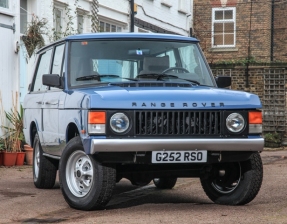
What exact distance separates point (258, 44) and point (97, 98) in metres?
30.2

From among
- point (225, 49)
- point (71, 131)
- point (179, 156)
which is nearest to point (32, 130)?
point (71, 131)

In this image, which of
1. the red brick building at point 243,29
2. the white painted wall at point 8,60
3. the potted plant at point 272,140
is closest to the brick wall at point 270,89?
the potted plant at point 272,140

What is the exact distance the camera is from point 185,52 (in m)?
9.80

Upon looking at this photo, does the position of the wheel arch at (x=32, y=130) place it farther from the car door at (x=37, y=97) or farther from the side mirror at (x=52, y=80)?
the side mirror at (x=52, y=80)

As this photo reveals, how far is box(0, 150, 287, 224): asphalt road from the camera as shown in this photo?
7.77 metres

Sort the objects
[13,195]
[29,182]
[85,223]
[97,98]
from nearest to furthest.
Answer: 1. [85,223]
2. [97,98]
3. [13,195]
4. [29,182]

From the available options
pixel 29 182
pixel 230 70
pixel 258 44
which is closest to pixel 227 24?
pixel 258 44

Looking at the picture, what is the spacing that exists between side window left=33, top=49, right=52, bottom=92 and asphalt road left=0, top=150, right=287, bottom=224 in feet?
4.23

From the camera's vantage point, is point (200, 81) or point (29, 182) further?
point (29, 182)

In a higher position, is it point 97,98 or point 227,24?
point 227,24

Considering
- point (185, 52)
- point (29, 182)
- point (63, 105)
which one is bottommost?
point (29, 182)

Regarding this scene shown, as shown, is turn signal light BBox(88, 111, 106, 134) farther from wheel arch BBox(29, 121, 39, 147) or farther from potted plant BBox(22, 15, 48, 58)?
potted plant BBox(22, 15, 48, 58)

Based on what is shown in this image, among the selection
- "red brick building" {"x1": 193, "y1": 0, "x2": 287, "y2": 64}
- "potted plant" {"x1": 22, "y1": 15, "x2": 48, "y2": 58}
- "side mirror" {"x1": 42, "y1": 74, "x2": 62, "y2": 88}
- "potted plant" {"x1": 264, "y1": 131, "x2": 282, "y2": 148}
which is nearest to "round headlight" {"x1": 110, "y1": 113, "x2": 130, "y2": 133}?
"side mirror" {"x1": 42, "y1": 74, "x2": 62, "y2": 88}

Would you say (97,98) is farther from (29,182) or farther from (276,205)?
(29,182)
